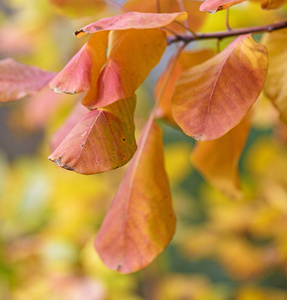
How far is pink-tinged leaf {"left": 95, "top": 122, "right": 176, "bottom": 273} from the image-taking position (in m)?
0.44

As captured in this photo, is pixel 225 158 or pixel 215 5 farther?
pixel 225 158

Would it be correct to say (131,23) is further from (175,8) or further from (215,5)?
(175,8)

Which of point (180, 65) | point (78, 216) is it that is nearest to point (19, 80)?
point (180, 65)

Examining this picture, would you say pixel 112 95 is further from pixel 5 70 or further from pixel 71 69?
pixel 5 70

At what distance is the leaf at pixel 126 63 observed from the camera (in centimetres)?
36

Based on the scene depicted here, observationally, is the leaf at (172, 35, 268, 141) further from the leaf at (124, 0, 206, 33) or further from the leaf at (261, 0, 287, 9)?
the leaf at (124, 0, 206, 33)

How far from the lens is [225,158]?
52 centimetres

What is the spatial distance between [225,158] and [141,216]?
0.43 feet

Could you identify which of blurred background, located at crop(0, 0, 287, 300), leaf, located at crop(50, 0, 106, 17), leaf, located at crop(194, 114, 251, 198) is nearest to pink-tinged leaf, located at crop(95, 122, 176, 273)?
Result: leaf, located at crop(194, 114, 251, 198)

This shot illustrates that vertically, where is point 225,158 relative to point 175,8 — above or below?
below

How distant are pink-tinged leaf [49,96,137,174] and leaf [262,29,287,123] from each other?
0.49 feet

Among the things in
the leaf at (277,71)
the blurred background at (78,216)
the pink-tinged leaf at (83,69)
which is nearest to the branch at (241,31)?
the leaf at (277,71)

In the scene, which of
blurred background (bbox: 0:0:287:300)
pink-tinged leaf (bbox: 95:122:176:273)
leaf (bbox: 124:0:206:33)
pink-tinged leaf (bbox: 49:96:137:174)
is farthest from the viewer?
blurred background (bbox: 0:0:287:300)

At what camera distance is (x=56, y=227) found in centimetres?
113
